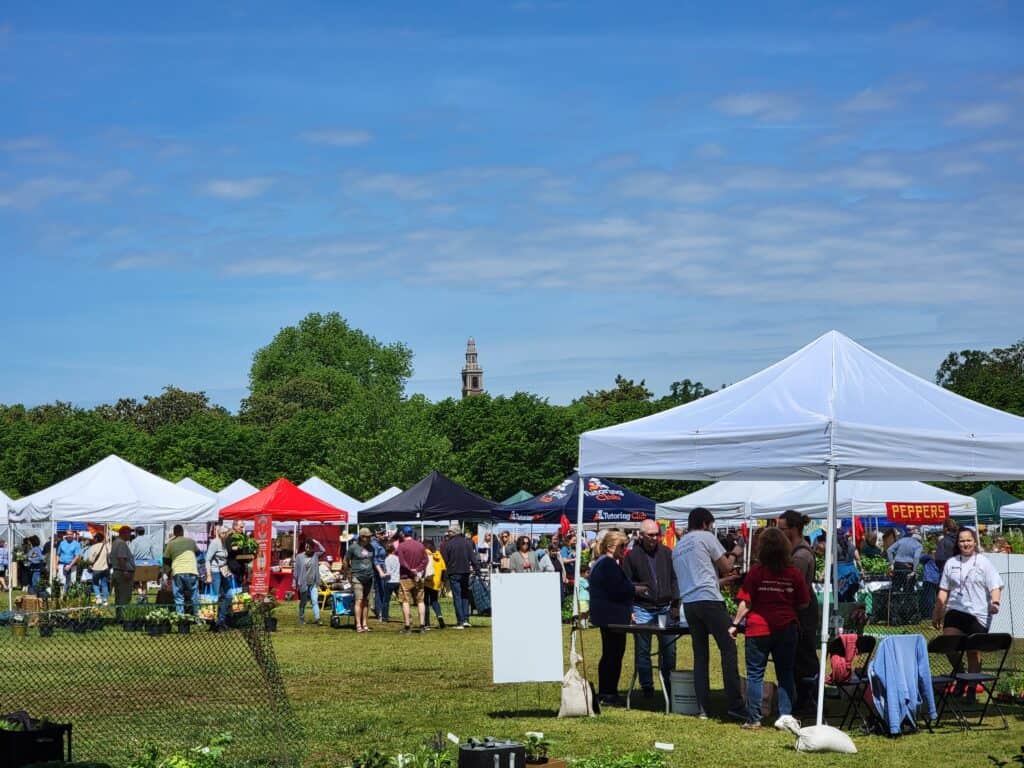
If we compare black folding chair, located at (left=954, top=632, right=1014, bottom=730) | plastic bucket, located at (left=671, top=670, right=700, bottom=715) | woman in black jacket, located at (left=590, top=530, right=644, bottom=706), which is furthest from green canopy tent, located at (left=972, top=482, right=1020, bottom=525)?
plastic bucket, located at (left=671, top=670, right=700, bottom=715)

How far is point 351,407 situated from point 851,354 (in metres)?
62.2

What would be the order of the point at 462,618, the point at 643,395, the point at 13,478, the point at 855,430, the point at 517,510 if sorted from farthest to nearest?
the point at 643,395, the point at 13,478, the point at 517,510, the point at 462,618, the point at 855,430

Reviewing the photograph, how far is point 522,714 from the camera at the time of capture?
36.9 ft

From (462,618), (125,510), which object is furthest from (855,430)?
(125,510)

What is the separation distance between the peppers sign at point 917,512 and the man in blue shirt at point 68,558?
16.6m

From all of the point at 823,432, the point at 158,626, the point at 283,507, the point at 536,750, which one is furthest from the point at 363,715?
the point at 283,507

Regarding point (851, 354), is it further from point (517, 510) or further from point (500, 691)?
point (517, 510)

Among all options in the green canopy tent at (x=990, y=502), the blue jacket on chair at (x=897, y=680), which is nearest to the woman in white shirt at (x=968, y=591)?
the blue jacket on chair at (x=897, y=680)

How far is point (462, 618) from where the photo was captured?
73.3 feet

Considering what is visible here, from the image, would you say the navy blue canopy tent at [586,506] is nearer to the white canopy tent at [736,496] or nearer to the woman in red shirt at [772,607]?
the white canopy tent at [736,496]

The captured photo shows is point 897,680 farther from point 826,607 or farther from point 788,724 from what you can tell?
point 788,724

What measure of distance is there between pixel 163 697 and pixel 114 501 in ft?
49.6

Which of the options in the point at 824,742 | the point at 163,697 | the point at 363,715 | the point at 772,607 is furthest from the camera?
the point at 363,715

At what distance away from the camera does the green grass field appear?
9.20 meters
